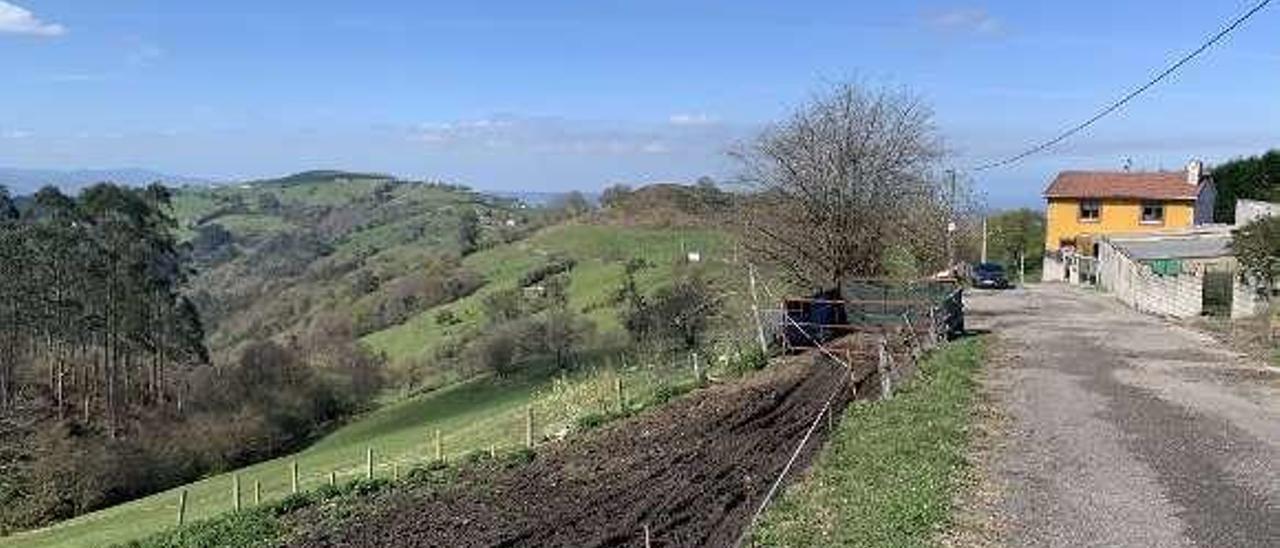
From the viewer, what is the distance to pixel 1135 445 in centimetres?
1798

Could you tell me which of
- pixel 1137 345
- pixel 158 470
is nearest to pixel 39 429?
pixel 158 470

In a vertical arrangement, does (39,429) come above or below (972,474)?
below

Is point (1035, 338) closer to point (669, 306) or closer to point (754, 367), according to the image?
point (754, 367)

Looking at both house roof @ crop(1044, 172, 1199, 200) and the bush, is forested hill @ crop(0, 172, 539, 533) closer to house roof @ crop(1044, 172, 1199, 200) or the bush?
the bush

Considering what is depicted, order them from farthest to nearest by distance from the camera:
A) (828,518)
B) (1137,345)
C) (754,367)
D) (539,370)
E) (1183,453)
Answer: (539,370), (1137,345), (754,367), (1183,453), (828,518)

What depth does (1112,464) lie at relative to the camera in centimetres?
1670

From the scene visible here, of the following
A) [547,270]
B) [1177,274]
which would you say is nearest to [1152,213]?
[1177,274]

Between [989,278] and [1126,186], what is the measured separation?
28090 millimetres

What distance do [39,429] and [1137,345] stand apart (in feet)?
195

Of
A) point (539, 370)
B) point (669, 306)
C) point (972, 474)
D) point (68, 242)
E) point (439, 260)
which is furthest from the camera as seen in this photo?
point (439, 260)

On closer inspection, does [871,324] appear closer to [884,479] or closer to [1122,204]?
[884,479]

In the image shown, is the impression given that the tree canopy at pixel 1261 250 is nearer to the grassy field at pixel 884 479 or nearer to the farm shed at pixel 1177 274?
the farm shed at pixel 1177 274

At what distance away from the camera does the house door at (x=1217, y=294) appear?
39719mm

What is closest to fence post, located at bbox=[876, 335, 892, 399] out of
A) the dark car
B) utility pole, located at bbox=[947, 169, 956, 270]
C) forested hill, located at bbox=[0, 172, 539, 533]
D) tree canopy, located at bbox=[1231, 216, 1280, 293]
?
tree canopy, located at bbox=[1231, 216, 1280, 293]
